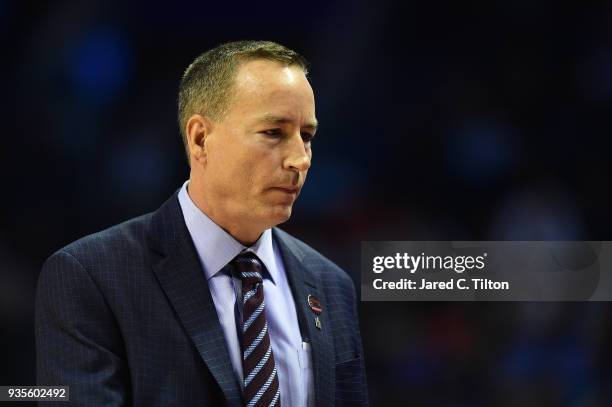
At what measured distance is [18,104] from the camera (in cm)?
271

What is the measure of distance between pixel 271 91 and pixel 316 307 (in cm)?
54

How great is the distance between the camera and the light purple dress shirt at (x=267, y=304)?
6.38 feet

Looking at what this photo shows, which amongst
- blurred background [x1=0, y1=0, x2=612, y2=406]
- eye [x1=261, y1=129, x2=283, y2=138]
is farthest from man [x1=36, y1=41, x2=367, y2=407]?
blurred background [x1=0, y1=0, x2=612, y2=406]

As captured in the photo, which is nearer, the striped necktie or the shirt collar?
the striped necktie

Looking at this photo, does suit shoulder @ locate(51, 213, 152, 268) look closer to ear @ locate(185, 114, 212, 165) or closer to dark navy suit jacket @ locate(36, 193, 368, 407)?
dark navy suit jacket @ locate(36, 193, 368, 407)


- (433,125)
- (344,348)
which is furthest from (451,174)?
(344,348)

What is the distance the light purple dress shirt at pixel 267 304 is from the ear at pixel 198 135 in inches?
4.1

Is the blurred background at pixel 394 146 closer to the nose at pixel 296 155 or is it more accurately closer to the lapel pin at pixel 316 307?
the lapel pin at pixel 316 307

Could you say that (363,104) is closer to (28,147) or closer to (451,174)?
(451,174)

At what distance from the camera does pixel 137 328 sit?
6.07ft

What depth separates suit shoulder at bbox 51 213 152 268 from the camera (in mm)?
1912

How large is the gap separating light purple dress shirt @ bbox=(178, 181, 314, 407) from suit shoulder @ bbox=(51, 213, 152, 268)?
119mm

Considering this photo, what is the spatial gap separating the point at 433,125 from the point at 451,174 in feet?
0.55

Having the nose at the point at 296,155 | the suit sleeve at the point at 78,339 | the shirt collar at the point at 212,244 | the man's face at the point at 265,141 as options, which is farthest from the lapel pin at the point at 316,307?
the suit sleeve at the point at 78,339
